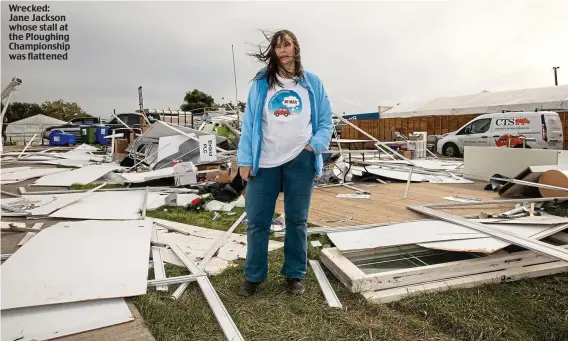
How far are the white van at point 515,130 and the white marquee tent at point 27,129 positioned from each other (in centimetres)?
2638

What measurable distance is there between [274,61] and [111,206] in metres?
3.42

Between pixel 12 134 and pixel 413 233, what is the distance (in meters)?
35.4

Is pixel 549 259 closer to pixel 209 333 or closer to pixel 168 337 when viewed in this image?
pixel 209 333

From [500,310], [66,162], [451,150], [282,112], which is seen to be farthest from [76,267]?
[451,150]

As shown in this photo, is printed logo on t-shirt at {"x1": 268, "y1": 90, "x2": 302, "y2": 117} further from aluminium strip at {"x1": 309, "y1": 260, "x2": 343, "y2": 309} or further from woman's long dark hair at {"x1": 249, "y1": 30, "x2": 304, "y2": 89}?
aluminium strip at {"x1": 309, "y1": 260, "x2": 343, "y2": 309}

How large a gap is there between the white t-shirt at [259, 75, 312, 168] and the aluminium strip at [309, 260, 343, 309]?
0.82m

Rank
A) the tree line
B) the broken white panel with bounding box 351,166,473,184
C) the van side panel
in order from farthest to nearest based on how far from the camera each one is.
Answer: the tree line, the van side panel, the broken white panel with bounding box 351,166,473,184

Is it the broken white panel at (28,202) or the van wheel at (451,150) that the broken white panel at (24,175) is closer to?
the broken white panel at (28,202)

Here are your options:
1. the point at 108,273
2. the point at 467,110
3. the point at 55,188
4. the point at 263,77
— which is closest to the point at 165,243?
the point at 108,273

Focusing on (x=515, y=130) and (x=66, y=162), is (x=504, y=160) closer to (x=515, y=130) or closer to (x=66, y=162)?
(x=515, y=130)

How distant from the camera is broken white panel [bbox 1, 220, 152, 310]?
197 cm

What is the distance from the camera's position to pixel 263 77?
2172 mm

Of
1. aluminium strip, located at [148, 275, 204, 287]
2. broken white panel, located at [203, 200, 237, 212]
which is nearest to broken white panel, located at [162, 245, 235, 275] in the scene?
aluminium strip, located at [148, 275, 204, 287]

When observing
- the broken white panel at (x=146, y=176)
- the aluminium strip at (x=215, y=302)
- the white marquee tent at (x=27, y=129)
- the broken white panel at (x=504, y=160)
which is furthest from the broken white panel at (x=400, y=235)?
the white marquee tent at (x=27, y=129)
